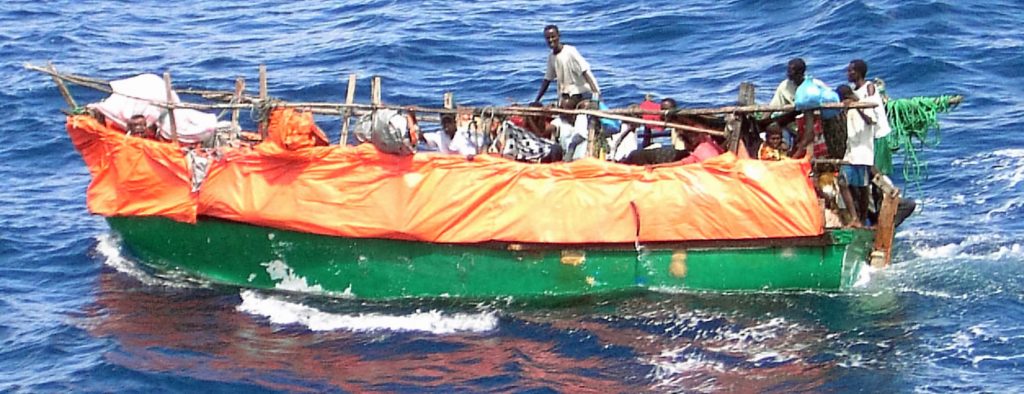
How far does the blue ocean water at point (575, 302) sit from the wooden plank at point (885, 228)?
0.30m

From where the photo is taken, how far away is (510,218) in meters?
13.9

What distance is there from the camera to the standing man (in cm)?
1586

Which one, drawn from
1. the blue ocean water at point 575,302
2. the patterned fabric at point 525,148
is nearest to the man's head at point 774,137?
the blue ocean water at point 575,302

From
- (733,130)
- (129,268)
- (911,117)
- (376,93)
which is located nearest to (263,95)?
(376,93)

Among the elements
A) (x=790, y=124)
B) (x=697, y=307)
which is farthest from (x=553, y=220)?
(x=790, y=124)

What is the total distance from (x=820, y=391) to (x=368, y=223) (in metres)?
5.01

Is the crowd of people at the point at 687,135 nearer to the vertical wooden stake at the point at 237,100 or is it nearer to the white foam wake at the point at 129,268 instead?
the vertical wooden stake at the point at 237,100

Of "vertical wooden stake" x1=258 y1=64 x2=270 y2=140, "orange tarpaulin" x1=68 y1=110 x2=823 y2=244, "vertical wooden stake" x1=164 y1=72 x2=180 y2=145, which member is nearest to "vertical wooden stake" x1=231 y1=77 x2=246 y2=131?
"vertical wooden stake" x1=258 y1=64 x2=270 y2=140

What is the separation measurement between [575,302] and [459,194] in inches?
63.7

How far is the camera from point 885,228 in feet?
45.9

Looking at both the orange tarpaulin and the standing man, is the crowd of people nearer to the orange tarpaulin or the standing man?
the standing man

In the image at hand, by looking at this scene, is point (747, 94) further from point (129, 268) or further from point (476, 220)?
point (129, 268)

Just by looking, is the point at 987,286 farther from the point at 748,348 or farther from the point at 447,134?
the point at 447,134

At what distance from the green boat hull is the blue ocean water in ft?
0.58
